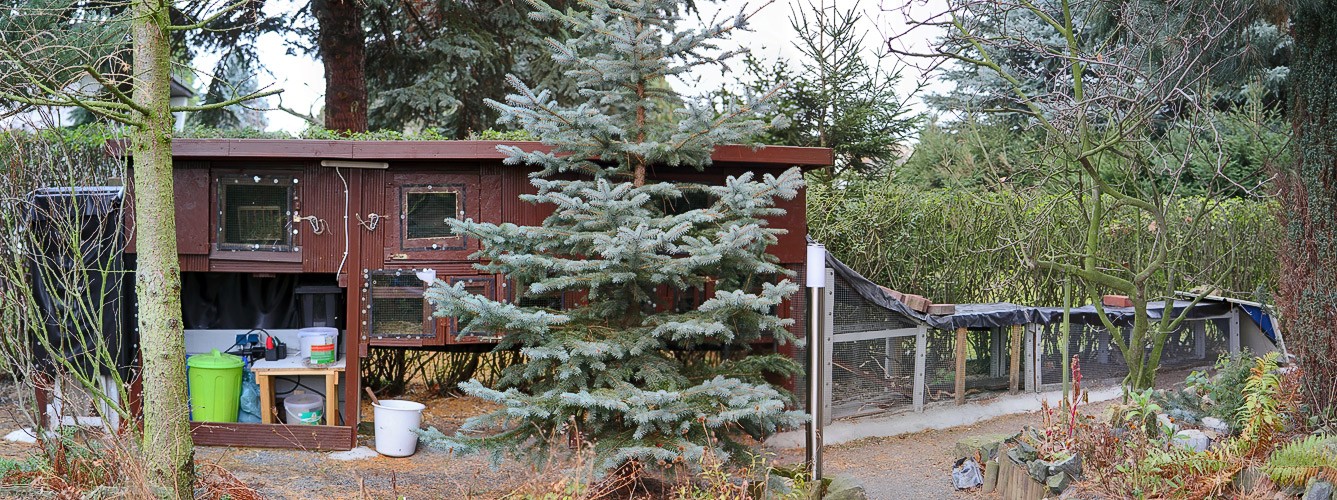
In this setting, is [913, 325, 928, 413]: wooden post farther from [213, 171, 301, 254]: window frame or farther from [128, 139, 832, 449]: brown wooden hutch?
[213, 171, 301, 254]: window frame

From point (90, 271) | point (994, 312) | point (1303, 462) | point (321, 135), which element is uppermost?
point (321, 135)

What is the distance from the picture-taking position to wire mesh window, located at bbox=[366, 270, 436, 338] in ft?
23.0

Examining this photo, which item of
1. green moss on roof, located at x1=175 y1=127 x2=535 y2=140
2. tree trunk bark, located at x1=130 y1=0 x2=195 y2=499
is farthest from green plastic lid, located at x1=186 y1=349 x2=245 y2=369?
tree trunk bark, located at x1=130 y1=0 x2=195 y2=499

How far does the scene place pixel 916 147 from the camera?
1090cm

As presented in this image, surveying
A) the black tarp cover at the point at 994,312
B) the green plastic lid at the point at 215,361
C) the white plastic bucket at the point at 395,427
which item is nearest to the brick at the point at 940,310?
the black tarp cover at the point at 994,312

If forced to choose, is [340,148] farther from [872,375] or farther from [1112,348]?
[1112,348]

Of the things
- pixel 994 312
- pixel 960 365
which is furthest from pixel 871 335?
pixel 994 312

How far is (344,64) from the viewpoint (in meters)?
10.0

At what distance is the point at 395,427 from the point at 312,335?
102 centimetres

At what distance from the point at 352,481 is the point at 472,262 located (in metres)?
1.80

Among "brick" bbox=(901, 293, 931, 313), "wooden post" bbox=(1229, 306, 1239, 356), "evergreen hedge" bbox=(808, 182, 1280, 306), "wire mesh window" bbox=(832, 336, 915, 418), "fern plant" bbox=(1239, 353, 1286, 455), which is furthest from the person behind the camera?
"wooden post" bbox=(1229, 306, 1239, 356)

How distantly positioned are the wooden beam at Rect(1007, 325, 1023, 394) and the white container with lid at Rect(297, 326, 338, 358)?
642 centimetres

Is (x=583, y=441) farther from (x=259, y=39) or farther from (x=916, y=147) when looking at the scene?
(x=259, y=39)

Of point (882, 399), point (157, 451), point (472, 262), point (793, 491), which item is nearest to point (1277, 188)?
point (882, 399)
